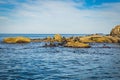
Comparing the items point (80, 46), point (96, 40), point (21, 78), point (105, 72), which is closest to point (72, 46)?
point (80, 46)

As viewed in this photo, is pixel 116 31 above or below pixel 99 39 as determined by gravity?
above

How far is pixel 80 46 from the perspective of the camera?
69688mm

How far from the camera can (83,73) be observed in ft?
91.6

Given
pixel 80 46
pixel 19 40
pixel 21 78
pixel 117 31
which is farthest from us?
pixel 117 31

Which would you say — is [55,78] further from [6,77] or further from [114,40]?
[114,40]

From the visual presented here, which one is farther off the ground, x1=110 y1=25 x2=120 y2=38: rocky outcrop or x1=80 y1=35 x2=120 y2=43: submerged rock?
x1=110 y1=25 x2=120 y2=38: rocky outcrop

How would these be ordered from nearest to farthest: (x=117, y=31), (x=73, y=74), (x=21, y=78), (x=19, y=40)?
(x=21, y=78) < (x=73, y=74) < (x=19, y=40) < (x=117, y=31)

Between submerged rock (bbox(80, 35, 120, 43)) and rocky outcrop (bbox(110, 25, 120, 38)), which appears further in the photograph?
rocky outcrop (bbox(110, 25, 120, 38))

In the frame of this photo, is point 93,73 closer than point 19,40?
Yes

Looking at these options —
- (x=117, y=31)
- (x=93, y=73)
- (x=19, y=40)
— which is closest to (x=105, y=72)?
(x=93, y=73)

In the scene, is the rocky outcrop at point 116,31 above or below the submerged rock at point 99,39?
above

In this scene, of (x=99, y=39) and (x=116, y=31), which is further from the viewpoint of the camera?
(x=116, y=31)

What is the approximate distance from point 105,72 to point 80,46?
41.0 metres

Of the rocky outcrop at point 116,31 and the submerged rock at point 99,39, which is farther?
the rocky outcrop at point 116,31
